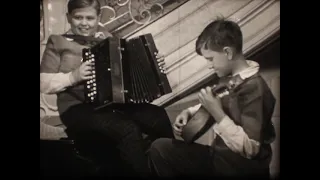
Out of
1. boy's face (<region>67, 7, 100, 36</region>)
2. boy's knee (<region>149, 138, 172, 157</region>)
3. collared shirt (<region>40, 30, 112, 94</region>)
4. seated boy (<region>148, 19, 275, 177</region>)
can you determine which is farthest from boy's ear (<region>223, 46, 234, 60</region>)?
boy's face (<region>67, 7, 100, 36</region>)

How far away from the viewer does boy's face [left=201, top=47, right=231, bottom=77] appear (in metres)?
3.47

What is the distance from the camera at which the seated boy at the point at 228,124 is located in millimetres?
3418

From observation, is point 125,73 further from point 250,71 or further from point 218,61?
point 250,71

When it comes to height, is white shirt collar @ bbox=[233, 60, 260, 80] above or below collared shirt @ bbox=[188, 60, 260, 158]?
above

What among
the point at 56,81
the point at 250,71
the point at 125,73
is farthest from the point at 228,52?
the point at 56,81

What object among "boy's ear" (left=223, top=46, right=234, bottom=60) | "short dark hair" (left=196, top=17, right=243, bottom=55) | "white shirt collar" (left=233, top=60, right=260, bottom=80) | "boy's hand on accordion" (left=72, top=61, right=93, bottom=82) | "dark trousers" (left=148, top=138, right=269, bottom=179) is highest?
"short dark hair" (left=196, top=17, right=243, bottom=55)

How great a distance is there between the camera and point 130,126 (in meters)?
3.53

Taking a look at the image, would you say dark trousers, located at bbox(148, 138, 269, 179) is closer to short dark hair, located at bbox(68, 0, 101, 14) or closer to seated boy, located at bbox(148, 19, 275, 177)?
seated boy, located at bbox(148, 19, 275, 177)

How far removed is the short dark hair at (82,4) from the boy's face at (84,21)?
2cm

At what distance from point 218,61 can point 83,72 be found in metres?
1.03

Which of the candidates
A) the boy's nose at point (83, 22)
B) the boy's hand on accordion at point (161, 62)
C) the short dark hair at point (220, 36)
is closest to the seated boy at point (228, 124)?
the short dark hair at point (220, 36)

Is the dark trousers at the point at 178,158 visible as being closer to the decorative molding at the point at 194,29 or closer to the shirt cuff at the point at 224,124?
the shirt cuff at the point at 224,124
